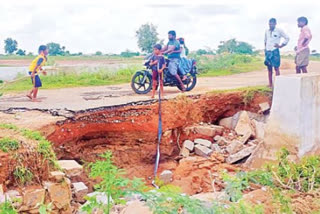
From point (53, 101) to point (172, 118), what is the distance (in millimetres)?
2674

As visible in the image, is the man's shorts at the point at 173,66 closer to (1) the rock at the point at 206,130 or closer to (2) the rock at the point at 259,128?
(1) the rock at the point at 206,130

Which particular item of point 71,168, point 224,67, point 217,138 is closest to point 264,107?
point 217,138

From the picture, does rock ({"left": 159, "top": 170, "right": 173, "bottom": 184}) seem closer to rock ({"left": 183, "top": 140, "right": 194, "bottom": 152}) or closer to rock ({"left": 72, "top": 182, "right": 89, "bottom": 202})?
rock ({"left": 183, "top": 140, "right": 194, "bottom": 152})

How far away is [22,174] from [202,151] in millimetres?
4627

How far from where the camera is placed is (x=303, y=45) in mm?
9117

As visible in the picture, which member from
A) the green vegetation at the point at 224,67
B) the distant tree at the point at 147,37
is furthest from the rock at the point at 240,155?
the distant tree at the point at 147,37

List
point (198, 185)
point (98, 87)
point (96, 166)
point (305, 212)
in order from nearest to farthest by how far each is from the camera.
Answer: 1. point (96, 166)
2. point (305, 212)
3. point (198, 185)
4. point (98, 87)

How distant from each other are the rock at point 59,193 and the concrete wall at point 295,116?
13.7ft

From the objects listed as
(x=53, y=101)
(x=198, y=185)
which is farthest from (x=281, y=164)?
(x=53, y=101)

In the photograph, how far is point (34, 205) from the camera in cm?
542

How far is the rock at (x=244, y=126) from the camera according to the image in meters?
9.76

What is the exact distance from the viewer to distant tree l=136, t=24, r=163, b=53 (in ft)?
71.6

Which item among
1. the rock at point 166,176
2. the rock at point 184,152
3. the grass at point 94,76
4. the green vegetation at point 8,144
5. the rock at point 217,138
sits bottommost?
the rock at point 166,176

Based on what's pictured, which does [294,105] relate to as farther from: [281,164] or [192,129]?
[192,129]
